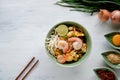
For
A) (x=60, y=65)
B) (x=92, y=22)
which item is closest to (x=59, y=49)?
(x=60, y=65)

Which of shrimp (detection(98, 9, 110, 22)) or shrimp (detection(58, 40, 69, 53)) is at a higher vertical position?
shrimp (detection(98, 9, 110, 22))

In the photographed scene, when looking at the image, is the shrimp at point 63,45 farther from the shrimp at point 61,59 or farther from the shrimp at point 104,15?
the shrimp at point 104,15

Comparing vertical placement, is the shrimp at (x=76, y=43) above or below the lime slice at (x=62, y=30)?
below

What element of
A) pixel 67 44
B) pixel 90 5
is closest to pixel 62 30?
pixel 67 44

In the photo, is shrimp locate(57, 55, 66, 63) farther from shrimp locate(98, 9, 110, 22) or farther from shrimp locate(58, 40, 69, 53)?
shrimp locate(98, 9, 110, 22)

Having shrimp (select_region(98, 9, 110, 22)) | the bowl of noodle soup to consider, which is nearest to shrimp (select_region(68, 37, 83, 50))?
the bowl of noodle soup

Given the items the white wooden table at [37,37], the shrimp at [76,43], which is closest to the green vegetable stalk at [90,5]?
the white wooden table at [37,37]

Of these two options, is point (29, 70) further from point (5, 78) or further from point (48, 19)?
point (48, 19)

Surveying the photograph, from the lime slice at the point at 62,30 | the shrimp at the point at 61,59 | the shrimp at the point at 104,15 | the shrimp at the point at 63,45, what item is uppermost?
the shrimp at the point at 104,15

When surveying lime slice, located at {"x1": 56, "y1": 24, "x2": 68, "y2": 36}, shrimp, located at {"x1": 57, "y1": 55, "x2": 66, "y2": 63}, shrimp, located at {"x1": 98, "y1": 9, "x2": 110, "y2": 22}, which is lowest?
shrimp, located at {"x1": 57, "y1": 55, "x2": 66, "y2": 63}
